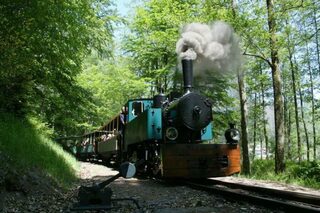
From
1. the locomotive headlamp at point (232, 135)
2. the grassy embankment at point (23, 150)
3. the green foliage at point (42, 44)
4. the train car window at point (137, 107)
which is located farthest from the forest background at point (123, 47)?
the locomotive headlamp at point (232, 135)

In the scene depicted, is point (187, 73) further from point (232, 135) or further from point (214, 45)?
point (214, 45)

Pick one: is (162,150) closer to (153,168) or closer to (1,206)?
(153,168)

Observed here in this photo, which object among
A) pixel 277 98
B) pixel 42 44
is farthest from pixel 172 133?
pixel 277 98

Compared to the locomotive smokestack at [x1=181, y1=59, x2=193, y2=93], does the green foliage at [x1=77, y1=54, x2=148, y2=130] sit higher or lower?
higher

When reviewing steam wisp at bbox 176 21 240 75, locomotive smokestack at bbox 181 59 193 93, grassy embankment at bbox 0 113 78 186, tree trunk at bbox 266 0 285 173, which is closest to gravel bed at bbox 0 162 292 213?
grassy embankment at bbox 0 113 78 186

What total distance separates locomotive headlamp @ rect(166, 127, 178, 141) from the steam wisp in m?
3.12

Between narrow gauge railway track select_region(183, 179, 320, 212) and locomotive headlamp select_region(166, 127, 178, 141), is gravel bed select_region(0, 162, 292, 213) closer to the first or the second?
narrow gauge railway track select_region(183, 179, 320, 212)

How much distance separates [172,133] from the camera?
8781mm

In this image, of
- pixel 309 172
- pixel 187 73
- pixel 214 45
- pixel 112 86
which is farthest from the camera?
pixel 112 86

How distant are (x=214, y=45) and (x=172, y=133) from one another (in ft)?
14.3

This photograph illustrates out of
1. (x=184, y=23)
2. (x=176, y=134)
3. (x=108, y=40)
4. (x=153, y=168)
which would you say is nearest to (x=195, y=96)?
(x=176, y=134)

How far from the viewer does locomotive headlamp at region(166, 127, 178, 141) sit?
874 cm

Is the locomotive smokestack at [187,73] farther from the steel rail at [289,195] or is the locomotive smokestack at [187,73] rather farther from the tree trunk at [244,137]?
the tree trunk at [244,137]

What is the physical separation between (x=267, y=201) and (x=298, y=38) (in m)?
7.42
